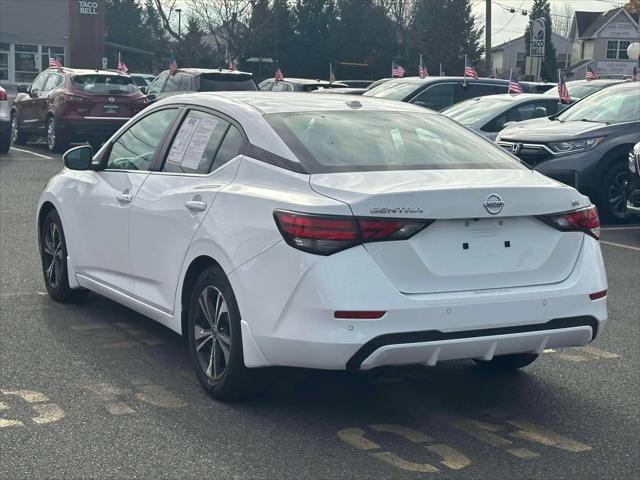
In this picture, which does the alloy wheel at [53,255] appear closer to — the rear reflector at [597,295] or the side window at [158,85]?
the rear reflector at [597,295]

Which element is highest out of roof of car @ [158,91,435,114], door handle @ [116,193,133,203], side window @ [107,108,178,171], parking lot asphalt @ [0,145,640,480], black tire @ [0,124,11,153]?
roof of car @ [158,91,435,114]

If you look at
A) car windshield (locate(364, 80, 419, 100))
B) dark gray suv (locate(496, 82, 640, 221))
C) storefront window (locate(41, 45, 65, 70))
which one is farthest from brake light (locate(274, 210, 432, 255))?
storefront window (locate(41, 45, 65, 70))

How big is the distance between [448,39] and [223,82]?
52.6 meters


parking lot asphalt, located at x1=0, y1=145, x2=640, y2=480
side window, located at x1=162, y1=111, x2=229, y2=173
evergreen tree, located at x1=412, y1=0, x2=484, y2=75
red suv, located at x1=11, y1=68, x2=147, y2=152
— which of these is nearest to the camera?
parking lot asphalt, located at x1=0, y1=145, x2=640, y2=480

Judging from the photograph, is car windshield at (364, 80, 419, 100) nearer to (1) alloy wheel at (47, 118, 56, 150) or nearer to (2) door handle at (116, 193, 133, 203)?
(1) alloy wheel at (47, 118, 56, 150)

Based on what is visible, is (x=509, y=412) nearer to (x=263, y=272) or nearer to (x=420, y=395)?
(x=420, y=395)

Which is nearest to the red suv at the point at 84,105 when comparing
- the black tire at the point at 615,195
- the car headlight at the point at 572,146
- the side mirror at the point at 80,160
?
the car headlight at the point at 572,146

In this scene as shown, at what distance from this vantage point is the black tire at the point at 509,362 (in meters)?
6.19

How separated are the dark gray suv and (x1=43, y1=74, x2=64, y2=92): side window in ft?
35.8

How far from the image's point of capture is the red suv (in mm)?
20875

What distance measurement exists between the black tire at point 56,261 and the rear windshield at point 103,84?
44.5 ft

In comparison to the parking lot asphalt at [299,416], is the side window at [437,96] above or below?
above

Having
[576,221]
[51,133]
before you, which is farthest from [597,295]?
[51,133]

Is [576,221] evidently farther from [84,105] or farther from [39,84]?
[39,84]
